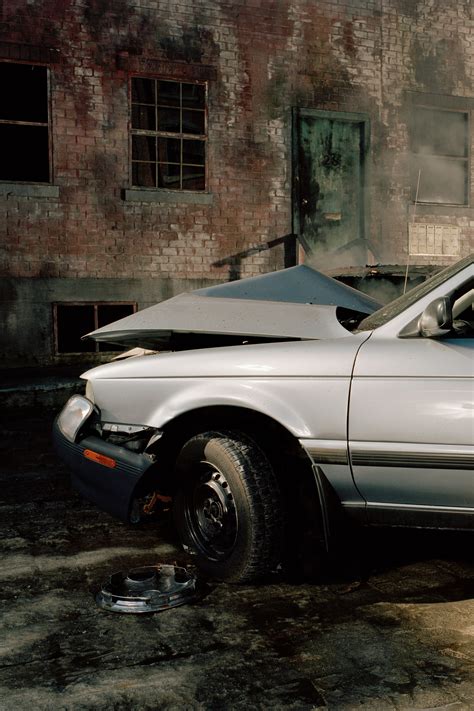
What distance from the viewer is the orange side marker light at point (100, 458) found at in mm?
3996

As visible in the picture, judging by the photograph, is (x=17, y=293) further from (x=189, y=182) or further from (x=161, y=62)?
(x=161, y=62)

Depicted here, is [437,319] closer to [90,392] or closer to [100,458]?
[100,458]

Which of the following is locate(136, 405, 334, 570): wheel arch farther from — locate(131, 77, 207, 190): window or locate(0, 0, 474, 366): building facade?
locate(131, 77, 207, 190): window

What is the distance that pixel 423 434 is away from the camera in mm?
3354

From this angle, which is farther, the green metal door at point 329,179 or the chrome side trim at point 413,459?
the green metal door at point 329,179

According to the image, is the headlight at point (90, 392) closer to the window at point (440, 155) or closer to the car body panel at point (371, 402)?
the car body panel at point (371, 402)

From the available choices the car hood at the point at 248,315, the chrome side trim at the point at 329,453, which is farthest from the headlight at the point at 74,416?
the chrome side trim at the point at 329,453

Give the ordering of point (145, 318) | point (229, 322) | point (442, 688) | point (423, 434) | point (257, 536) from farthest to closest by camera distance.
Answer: point (145, 318) < point (229, 322) < point (257, 536) < point (423, 434) < point (442, 688)

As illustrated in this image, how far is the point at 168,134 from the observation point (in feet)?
40.9

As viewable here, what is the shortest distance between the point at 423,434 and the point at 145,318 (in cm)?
182

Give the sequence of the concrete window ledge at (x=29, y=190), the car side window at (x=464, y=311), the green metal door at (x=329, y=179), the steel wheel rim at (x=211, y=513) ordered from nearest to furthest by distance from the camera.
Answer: the car side window at (x=464, y=311), the steel wheel rim at (x=211, y=513), the concrete window ledge at (x=29, y=190), the green metal door at (x=329, y=179)

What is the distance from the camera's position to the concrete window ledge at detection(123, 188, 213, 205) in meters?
Answer: 12.2

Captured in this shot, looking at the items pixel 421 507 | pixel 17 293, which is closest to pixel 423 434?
pixel 421 507

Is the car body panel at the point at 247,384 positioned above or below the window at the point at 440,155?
below
